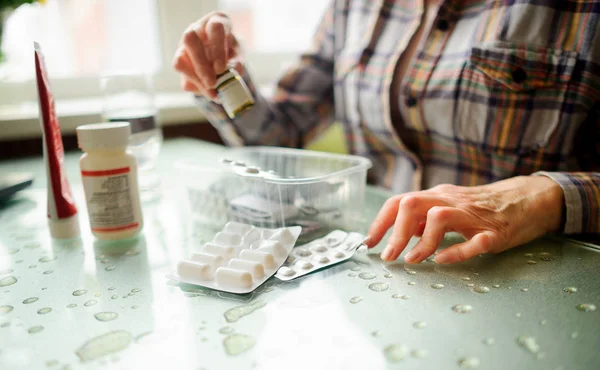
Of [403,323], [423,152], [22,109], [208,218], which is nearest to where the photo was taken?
[403,323]

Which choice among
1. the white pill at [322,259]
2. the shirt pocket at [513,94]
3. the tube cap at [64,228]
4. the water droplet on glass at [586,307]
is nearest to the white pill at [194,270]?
the white pill at [322,259]

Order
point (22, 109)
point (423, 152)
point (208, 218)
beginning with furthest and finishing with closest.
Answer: point (22, 109), point (423, 152), point (208, 218)

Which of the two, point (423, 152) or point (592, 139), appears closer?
point (592, 139)

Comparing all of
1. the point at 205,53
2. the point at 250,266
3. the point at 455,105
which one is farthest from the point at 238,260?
the point at 455,105

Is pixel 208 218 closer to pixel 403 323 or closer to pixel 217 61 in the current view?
pixel 217 61

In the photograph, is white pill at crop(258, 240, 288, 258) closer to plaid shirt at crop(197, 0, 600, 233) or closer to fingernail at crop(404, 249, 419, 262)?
fingernail at crop(404, 249, 419, 262)

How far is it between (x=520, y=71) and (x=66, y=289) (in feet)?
2.23

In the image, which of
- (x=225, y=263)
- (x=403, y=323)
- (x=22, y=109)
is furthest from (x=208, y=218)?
(x=22, y=109)

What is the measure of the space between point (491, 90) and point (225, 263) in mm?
520

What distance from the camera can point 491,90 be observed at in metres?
0.77

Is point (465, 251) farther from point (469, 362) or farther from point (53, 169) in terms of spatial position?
point (53, 169)

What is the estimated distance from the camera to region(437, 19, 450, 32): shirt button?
84 cm

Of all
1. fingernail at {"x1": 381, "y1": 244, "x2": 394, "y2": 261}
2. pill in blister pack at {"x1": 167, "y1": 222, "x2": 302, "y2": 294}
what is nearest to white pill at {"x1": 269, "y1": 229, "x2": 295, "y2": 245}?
pill in blister pack at {"x1": 167, "y1": 222, "x2": 302, "y2": 294}

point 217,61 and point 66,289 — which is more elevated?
point 217,61
